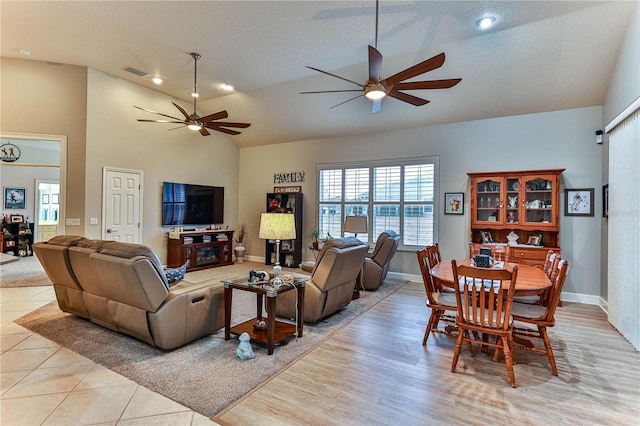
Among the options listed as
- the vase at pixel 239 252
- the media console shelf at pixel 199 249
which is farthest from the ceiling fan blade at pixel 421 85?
the vase at pixel 239 252

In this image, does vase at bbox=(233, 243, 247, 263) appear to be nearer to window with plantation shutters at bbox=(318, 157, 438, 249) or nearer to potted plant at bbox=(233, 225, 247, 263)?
potted plant at bbox=(233, 225, 247, 263)

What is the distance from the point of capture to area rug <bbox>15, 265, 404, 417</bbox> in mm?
2352

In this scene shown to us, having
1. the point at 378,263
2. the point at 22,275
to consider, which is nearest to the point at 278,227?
the point at 378,263

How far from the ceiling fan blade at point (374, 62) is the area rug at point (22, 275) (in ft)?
20.5

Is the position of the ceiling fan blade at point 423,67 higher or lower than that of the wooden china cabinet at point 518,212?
higher

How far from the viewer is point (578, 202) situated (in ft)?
16.3

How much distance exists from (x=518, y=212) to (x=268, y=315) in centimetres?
434

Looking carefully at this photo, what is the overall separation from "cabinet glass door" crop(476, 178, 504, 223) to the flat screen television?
583 cm

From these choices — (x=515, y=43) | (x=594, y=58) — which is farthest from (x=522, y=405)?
(x=594, y=58)

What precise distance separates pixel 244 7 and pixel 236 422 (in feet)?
13.1

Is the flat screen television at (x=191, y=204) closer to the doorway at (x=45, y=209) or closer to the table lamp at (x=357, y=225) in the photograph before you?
the table lamp at (x=357, y=225)

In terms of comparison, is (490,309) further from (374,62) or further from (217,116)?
(217,116)

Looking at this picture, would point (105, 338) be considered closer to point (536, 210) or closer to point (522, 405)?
point (522, 405)

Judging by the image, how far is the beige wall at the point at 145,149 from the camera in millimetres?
5684
